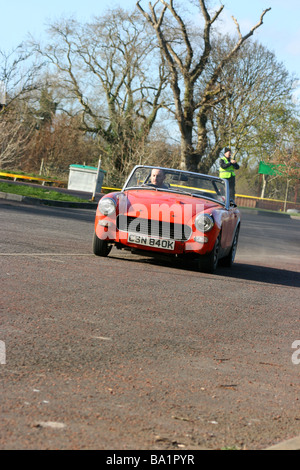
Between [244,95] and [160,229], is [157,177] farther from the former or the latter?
[244,95]

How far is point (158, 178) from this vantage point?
10508 mm

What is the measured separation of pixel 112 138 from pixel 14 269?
41999 millimetres

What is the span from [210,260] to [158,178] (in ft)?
5.94

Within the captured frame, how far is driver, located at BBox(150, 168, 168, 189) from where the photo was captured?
1047cm

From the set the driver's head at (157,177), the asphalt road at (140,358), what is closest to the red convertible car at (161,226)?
the asphalt road at (140,358)

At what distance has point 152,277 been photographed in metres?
8.38

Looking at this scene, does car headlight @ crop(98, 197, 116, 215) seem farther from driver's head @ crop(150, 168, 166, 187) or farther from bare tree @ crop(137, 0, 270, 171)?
bare tree @ crop(137, 0, 270, 171)

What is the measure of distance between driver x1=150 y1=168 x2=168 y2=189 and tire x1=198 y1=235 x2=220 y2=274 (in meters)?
1.50

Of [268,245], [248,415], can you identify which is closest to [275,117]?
[268,245]

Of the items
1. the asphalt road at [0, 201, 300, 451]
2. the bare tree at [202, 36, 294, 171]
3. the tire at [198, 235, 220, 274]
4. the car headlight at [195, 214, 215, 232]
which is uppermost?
the bare tree at [202, 36, 294, 171]

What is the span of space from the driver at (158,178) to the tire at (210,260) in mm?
1502

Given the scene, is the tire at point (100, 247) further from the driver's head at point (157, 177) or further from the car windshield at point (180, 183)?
the driver's head at point (157, 177)

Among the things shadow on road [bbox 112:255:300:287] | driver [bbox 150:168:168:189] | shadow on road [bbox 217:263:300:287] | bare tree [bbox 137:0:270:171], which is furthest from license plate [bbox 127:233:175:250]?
bare tree [bbox 137:0:270:171]

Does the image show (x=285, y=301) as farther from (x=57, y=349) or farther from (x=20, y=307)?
(x=57, y=349)
